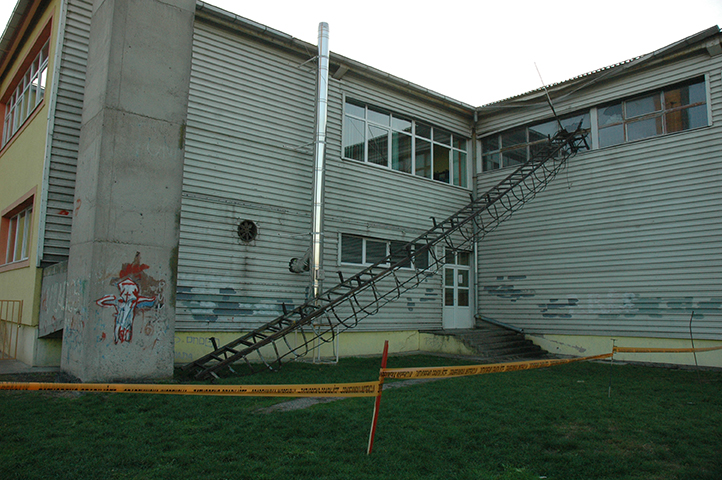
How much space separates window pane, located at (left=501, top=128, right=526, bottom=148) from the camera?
15.6 metres

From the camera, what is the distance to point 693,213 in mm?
11859

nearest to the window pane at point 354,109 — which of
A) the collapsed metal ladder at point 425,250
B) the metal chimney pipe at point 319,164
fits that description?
the metal chimney pipe at point 319,164

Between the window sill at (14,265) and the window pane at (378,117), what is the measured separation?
9225 millimetres

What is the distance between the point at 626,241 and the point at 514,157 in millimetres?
4451

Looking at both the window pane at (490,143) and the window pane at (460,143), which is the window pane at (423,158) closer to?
the window pane at (460,143)

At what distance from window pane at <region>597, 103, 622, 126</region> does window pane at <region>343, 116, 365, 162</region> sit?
6869 millimetres

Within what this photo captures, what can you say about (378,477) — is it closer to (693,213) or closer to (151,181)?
(151,181)

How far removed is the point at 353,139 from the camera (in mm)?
13695

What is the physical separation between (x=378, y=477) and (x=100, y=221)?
5.88 metres

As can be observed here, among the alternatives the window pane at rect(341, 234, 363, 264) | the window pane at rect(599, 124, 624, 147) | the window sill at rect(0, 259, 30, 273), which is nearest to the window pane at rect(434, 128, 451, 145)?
the window pane at rect(599, 124, 624, 147)

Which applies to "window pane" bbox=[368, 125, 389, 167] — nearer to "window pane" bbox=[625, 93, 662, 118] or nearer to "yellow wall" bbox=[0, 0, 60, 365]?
"window pane" bbox=[625, 93, 662, 118]

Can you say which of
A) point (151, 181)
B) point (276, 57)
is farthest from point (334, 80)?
point (151, 181)

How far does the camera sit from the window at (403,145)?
1379 centimetres

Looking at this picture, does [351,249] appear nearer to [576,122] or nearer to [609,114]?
[576,122]
